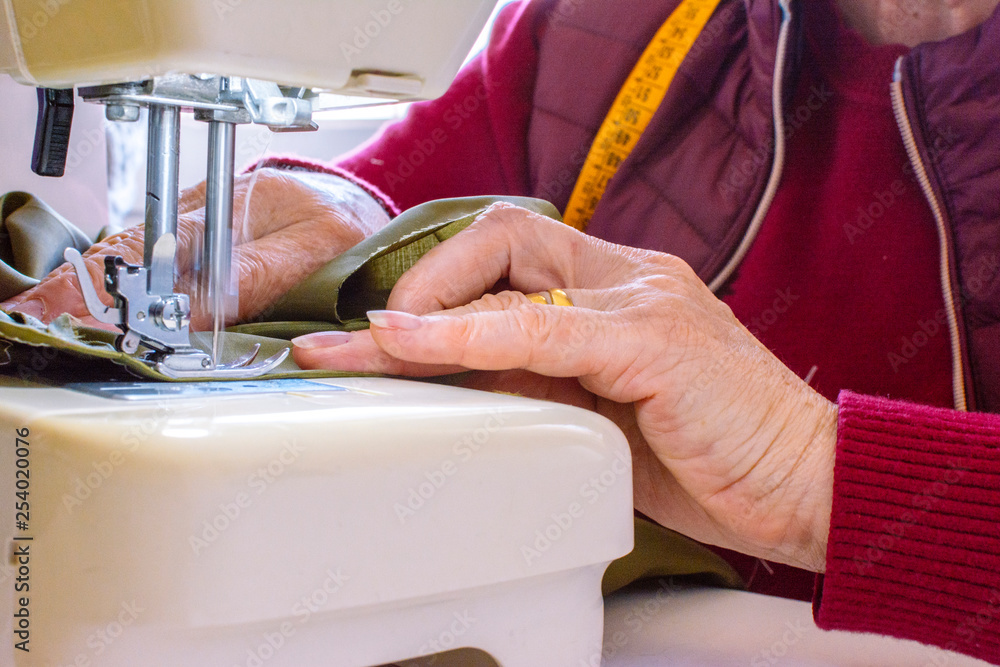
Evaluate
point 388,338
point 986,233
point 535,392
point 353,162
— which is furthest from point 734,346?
point 353,162

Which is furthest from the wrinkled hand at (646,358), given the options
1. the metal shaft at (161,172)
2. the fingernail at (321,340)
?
the metal shaft at (161,172)

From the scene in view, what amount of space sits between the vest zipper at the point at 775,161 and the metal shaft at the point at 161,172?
0.68 m

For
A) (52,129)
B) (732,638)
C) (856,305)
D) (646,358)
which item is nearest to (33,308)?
(52,129)

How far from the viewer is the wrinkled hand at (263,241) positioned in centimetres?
73

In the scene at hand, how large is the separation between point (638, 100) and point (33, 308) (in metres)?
0.75

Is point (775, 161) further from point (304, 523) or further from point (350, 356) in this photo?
point (304, 523)

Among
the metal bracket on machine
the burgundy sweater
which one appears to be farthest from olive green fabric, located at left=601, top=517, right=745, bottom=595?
the metal bracket on machine

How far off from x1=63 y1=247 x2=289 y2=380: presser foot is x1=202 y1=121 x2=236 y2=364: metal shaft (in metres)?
0.05

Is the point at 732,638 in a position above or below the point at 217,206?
below

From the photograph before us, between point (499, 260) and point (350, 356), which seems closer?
point (350, 356)

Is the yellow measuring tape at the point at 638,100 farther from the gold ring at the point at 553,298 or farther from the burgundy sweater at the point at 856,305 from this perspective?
the gold ring at the point at 553,298

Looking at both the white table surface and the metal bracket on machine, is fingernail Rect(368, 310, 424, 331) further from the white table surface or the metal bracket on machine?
the white table surface

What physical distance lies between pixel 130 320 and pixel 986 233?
2.82 ft

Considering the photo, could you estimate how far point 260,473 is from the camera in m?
0.39
